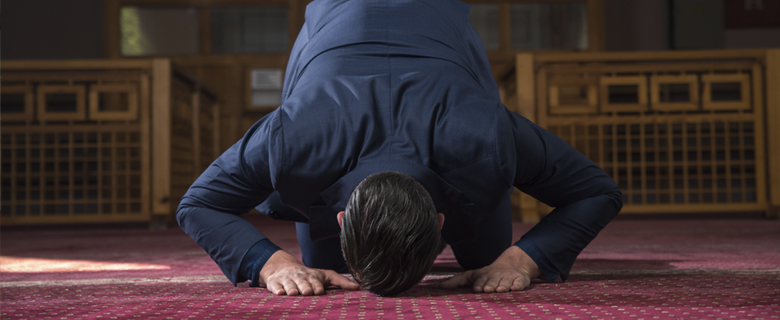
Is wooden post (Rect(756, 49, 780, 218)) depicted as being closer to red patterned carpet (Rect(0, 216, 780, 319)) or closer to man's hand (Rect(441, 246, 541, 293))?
red patterned carpet (Rect(0, 216, 780, 319))

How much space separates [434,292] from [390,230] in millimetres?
216

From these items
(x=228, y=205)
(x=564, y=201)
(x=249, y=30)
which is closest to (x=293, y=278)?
(x=228, y=205)

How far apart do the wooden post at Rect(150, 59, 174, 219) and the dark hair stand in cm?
215

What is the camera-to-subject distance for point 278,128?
807mm

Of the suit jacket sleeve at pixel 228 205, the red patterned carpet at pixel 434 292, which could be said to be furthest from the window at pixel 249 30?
the suit jacket sleeve at pixel 228 205

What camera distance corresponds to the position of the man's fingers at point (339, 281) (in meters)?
0.89

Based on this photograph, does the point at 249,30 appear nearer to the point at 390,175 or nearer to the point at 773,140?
the point at 773,140

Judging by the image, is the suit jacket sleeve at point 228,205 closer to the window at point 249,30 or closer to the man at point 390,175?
the man at point 390,175

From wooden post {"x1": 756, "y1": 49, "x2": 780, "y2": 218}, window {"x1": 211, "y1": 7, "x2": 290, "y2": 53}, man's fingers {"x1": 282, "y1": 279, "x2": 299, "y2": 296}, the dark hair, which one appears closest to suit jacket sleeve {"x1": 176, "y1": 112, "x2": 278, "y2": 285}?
man's fingers {"x1": 282, "y1": 279, "x2": 299, "y2": 296}

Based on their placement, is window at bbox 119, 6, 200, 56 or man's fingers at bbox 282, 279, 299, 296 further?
window at bbox 119, 6, 200, 56

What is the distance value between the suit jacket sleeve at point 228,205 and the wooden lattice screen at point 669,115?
6.49 ft

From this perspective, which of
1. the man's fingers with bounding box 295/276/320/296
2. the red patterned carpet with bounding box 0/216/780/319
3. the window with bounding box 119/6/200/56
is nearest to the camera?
the red patterned carpet with bounding box 0/216/780/319

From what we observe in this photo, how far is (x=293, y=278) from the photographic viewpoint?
2.82ft

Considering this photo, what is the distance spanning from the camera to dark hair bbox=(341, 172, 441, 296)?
2.32 ft
